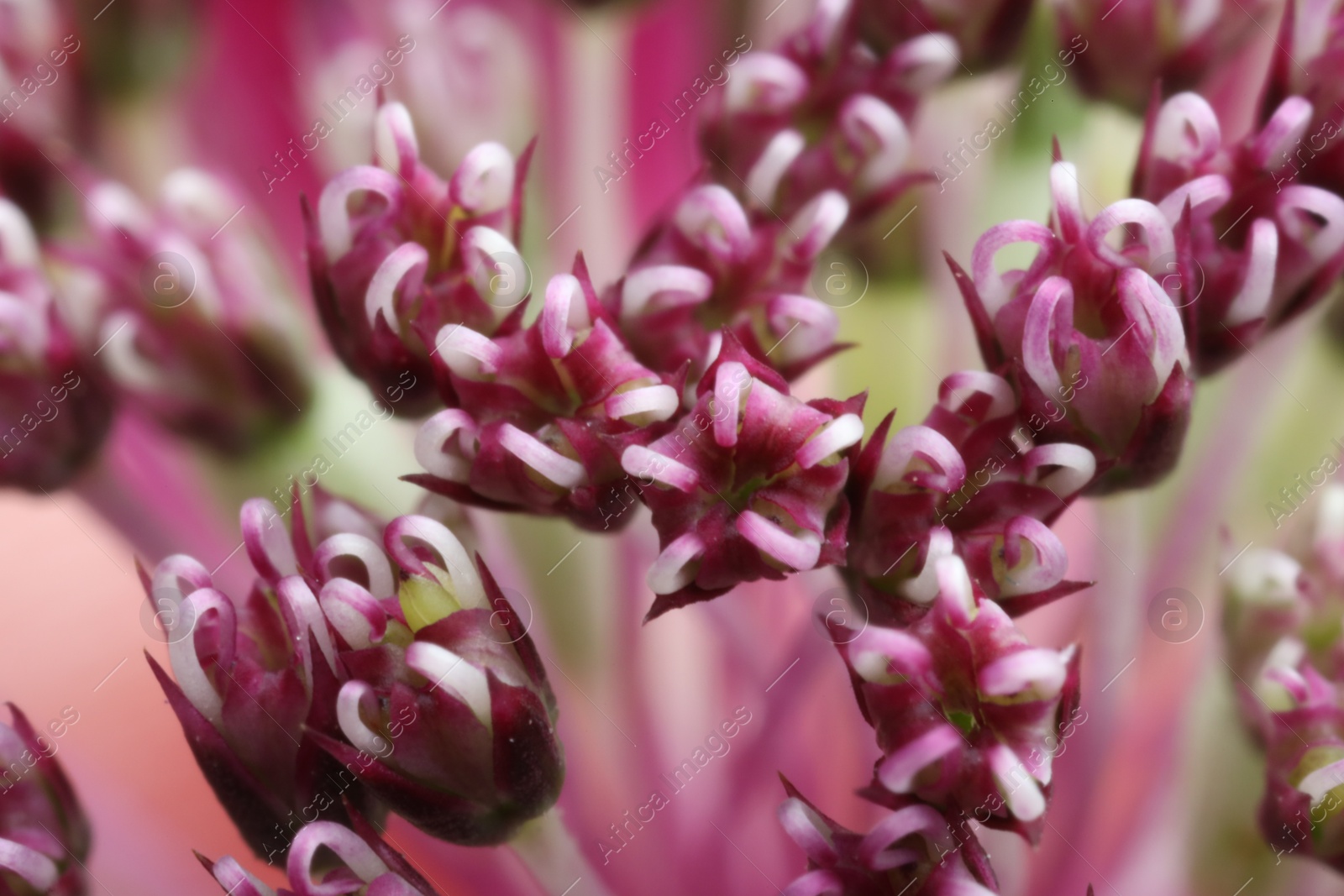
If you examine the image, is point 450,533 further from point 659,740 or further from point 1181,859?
point 1181,859

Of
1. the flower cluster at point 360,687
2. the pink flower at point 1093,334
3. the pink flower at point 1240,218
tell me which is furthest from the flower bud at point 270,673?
the pink flower at point 1240,218

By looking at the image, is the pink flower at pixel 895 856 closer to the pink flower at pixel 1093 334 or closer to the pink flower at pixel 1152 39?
the pink flower at pixel 1093 334

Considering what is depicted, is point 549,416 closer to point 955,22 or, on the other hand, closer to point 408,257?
point 408,257

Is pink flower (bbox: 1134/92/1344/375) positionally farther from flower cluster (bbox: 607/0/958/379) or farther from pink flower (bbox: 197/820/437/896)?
pink flower (bbox: 197/820/437/896)

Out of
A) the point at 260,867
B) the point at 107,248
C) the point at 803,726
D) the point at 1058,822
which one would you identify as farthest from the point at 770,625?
the point at 107,248

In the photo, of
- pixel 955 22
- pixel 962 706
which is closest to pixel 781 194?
pixel 955 22

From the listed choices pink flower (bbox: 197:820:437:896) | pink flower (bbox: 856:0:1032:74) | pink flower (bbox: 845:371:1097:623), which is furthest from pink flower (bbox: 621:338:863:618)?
pink flower (bbox: 856:0:1032:74)
